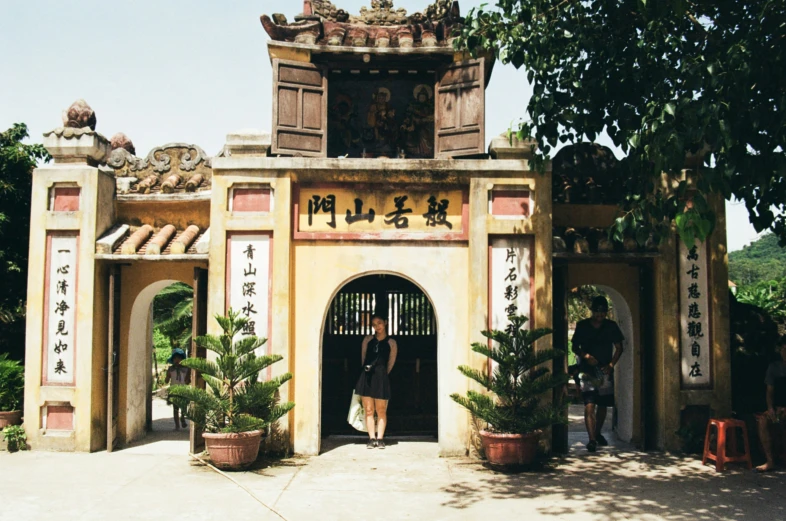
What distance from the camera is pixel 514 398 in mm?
8789

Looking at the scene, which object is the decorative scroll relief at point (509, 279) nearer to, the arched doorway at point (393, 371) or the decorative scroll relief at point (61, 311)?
the arched doorway at point (393, 371)

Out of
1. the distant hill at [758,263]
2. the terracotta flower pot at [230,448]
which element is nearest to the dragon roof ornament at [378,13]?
the terracotta flower pot at [230,448]

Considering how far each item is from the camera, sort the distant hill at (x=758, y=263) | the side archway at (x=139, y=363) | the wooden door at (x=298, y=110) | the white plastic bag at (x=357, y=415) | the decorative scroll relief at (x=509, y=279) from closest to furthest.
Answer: the decorative scroll relief at (x=509, y=279), the white plastic bag at (x=357, y=415), the side archway at (x=139, y=363), the wooden door at (x=298, y=110), the distant hill at (x=758, y=263)

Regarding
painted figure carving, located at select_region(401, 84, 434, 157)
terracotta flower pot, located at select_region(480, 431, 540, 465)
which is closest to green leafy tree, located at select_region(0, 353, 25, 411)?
terracotta flower pot, located at select_region(480, 431, 540, 465)

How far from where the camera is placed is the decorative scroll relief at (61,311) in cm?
964

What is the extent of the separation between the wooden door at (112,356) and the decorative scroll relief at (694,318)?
25.0 feet

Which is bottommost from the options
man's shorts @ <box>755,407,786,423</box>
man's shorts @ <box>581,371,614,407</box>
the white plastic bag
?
the white plastic bag

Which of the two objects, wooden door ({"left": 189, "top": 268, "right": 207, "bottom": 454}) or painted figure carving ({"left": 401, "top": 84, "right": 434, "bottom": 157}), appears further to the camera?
painted figure carving ({"left": 401, "top": 84, "right": 434, "bottom": 157})

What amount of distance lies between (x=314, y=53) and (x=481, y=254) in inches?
169

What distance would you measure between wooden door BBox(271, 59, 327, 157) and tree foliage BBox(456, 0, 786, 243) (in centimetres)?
307

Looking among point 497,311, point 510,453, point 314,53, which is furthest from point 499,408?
point 314,53

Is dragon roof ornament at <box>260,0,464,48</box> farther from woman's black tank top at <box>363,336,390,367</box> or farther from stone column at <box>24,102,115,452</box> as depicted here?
woman's black tank top at <box>363,336,390,367</box>

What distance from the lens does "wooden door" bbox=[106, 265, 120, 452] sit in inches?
379

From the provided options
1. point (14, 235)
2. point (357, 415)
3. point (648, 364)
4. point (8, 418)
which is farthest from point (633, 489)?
point (14, 235)
